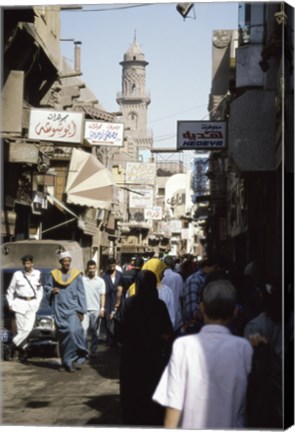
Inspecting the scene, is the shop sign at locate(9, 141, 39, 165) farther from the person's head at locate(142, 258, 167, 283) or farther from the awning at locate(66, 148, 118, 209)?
the person's head at locate(142, 258, 167, 283)

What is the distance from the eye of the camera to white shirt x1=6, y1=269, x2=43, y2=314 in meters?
8.41

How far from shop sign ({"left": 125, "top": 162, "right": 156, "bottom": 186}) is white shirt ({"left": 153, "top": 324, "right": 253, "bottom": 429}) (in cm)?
532

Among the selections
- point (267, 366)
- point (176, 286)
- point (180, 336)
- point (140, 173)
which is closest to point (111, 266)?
point (176, 286)

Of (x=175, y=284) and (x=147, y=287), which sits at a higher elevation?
(x=147, y=287)

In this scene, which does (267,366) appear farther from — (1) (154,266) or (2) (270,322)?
(1) (154,266)

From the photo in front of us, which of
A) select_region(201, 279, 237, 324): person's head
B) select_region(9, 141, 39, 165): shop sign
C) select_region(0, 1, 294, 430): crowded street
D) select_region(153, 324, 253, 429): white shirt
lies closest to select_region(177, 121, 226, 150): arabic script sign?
select_region(0, 1, 294, 430): crowded street

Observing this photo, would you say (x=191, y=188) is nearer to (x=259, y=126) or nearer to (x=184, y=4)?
(x=259, y=126)

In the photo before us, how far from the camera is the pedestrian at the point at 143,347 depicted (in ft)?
20.8

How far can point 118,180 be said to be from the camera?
940 cm

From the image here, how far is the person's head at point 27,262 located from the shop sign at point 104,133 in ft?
4.67

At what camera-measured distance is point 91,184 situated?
8953 millimetres

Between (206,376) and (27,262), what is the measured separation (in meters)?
4.91

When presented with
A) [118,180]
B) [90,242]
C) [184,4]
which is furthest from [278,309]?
[90,242]

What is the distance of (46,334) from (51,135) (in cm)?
232
